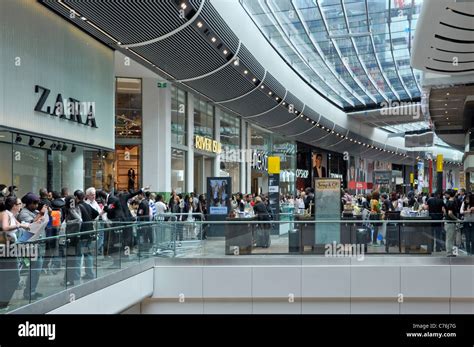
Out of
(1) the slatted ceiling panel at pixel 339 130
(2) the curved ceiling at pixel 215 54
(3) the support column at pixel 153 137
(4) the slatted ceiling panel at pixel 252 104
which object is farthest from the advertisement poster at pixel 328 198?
(1) the slatted ceiling panel at pixel 339 130

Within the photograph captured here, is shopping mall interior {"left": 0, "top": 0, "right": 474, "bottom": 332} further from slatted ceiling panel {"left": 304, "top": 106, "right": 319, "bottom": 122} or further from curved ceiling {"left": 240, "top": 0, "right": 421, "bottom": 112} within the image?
slatted ceiling panel {"left": 304, "top": 106, "right": 319, "bottom": 122}

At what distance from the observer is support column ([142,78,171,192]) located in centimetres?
2038

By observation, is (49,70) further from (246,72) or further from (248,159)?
(248,159)

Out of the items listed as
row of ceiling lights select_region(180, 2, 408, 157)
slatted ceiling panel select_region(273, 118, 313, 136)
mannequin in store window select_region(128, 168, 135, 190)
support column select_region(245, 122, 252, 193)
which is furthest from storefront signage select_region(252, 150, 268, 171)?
mannequin in store window select_region(128, 168, 135, 190)

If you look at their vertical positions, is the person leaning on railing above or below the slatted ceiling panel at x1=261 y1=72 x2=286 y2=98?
below

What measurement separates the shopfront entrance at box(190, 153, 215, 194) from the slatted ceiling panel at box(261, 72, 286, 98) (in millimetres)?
5348

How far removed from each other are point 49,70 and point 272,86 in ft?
36.3

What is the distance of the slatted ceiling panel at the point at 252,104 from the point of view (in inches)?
864

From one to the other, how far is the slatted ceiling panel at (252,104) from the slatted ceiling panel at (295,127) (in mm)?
5358

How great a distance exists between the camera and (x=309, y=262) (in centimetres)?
1083

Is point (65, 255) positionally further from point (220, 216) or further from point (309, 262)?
point (220, 216)

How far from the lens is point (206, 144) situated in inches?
1005

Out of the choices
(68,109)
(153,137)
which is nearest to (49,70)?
(68,109)
